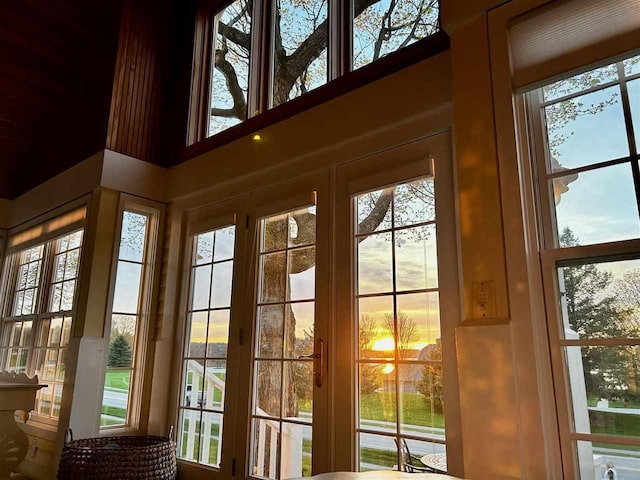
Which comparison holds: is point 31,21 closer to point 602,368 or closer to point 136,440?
point 136,440

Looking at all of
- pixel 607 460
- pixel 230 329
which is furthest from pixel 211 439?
pixel 607 460

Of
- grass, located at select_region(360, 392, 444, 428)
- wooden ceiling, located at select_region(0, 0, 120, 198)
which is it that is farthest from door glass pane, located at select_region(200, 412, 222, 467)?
wooden ceiling, located at select_region(0, 0, 120, 198)

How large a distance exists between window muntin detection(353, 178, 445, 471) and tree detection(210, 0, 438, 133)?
39.6 inches

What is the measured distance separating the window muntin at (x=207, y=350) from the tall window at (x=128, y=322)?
41 centimetres

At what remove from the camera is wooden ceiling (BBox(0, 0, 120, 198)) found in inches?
161

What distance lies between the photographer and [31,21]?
4.18 meters

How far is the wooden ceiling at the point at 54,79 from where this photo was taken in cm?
409

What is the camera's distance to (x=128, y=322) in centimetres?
371

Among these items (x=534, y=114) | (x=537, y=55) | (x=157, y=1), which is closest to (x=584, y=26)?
(x=537, y=55)

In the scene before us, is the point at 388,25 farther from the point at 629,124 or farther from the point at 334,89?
the point at 629,124

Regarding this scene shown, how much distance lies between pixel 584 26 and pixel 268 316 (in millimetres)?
2247

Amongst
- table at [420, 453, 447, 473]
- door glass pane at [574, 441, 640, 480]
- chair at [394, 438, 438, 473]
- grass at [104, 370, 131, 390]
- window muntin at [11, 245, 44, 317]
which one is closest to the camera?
door glass pane at [574, 441, 640, 480]

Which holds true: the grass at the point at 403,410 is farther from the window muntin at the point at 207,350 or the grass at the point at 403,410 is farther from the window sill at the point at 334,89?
the window sill at the point at 334,89

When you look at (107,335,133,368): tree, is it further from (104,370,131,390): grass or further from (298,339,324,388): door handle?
(298,339,324,388): door handle
